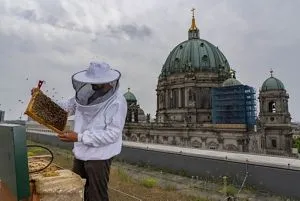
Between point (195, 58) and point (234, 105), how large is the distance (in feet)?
36.2

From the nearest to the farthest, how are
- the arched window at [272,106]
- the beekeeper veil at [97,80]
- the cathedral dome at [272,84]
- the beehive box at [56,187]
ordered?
the beehive box at [56,187]
the beekeeper veil at [97,80]
the cathedral dome at [272,84]
the arched window at [272,106]

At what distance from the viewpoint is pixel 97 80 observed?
3639 mm

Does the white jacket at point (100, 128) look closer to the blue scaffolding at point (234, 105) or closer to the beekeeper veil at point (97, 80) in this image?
the beekeeper veil at point (97, 80)

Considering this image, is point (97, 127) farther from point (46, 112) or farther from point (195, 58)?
point (195, 58)

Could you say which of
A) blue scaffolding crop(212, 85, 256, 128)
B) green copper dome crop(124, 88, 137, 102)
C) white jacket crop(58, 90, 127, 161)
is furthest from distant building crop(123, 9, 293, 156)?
white jacket crop(58, 90, 127, 161)

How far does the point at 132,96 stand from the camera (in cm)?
6494

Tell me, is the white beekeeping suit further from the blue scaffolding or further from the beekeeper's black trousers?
the blue scaffolding

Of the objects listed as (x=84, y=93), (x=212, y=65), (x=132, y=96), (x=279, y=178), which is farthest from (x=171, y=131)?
(x=84, y=93)

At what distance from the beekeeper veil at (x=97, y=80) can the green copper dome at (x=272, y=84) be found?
5212cm

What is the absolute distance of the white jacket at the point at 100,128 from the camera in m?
3.39

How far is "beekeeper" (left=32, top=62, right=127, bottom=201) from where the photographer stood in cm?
342

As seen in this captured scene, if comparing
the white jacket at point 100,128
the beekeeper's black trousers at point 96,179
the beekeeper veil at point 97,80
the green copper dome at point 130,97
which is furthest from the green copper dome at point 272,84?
the beekeeper's black trousers at point 96,179

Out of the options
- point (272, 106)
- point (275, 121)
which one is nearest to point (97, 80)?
point (275, 121)

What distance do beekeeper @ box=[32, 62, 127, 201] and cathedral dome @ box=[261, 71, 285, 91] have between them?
52.2 m
